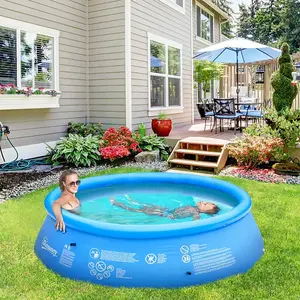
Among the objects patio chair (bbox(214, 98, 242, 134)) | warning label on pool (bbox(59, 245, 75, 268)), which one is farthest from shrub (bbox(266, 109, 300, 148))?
warning label on pool (bbox(59, 245, 75, 268))

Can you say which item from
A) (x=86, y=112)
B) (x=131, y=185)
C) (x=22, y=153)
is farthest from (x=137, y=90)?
(x=131, y=185)

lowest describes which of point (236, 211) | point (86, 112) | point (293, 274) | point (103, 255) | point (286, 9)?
point (293, 274)

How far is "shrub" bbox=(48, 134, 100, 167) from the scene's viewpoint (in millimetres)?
6824

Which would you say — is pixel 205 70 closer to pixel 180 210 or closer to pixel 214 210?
pixel 180 210

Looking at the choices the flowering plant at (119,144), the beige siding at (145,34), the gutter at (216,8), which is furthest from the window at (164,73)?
the gutter at (216,8)

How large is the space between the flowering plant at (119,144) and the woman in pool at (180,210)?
2494 millimetres

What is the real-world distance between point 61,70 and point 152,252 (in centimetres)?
597

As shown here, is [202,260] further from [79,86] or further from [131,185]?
[79,86]

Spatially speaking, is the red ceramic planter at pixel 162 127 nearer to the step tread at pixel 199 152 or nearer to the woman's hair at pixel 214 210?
the step tread at pixel 199 152

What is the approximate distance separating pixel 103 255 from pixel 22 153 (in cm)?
503

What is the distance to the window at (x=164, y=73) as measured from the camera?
9.07m

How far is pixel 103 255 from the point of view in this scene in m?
2.56

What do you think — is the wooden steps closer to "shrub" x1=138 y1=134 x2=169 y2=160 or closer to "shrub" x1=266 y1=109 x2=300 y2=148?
"shrub" x1=138 y1=134 x2=169 y2=160

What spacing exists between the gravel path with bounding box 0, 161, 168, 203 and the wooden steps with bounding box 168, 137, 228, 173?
1.20ft
